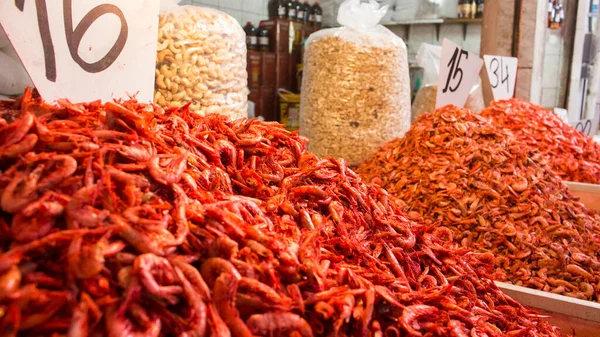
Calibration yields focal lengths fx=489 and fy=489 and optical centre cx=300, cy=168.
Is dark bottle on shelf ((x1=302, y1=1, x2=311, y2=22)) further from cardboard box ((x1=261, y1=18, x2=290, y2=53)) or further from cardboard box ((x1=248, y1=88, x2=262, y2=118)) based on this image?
cardboard box ((x1=248, y1=88, x2=262, y2=118))

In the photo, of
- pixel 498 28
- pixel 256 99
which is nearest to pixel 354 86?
pixel 498 28

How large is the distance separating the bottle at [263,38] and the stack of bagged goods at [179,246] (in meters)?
4.06

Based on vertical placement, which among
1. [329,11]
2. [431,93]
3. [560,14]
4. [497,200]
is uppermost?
[329,11]

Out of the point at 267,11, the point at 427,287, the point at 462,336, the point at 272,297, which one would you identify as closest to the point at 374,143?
the point at 427,287

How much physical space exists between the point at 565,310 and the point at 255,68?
4012 mm

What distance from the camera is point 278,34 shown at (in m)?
4.96

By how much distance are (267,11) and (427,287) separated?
4935mm

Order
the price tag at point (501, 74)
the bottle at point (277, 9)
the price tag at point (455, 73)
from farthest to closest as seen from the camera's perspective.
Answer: the bottle at point (277, 9) → the price tag at point (501, 74) → the price tag at point (455, 73)

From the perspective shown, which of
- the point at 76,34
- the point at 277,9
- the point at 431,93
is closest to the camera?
the point at 76,34

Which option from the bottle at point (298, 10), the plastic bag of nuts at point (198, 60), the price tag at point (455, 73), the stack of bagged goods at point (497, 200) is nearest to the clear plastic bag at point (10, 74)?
the plastic bag of nuts at point (198, 60)

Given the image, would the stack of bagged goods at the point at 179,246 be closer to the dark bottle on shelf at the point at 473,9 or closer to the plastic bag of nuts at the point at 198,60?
the plastic bag of nuts at the point at 198,60

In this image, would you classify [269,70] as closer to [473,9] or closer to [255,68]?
[255,68]

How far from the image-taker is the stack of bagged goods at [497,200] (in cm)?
149

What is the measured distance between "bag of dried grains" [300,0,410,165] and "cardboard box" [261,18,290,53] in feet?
9.69
